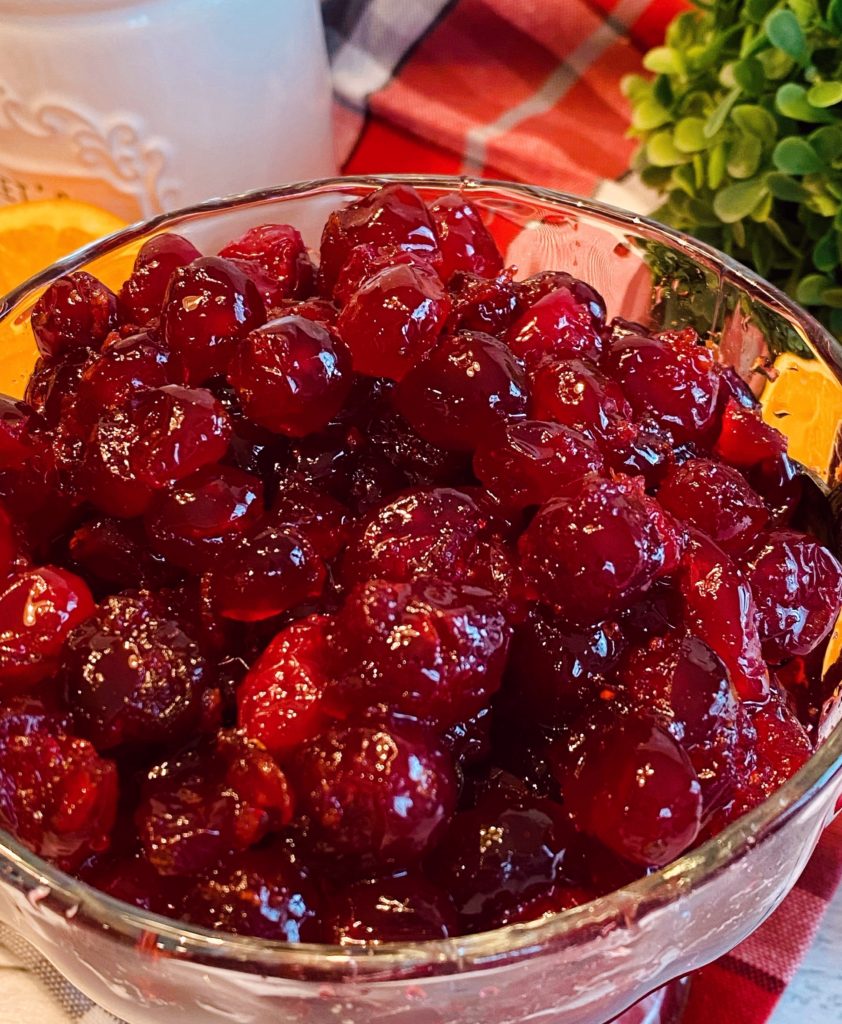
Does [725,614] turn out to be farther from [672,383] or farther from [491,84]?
[491,84]

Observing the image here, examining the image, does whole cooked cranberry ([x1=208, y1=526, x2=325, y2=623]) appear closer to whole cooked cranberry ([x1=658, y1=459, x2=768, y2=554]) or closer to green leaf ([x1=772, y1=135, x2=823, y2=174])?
whole cooked cranberry ([x1=658, y1=459, x2=768, y2=554])

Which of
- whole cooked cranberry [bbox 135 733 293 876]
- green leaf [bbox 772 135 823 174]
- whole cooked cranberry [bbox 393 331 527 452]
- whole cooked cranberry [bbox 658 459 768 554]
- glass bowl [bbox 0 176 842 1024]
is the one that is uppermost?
green leaf [bbox 772 135 823 174]

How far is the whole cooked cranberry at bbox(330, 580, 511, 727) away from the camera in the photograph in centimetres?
52

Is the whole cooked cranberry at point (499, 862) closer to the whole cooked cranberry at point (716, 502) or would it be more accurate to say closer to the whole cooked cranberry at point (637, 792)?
the whole cooked cranberry at point (637, 792)

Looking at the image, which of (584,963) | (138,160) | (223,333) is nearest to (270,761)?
(584,963)

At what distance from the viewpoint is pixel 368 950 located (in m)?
0.46

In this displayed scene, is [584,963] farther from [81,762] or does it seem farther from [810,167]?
[810,167]

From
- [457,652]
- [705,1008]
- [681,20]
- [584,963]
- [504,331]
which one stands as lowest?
[705,1008]

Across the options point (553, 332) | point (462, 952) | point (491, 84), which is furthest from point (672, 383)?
point (491, 84)

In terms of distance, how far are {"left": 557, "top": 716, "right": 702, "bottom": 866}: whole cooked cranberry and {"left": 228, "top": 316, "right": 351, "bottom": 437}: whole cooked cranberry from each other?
255mm

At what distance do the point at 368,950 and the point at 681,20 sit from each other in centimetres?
148

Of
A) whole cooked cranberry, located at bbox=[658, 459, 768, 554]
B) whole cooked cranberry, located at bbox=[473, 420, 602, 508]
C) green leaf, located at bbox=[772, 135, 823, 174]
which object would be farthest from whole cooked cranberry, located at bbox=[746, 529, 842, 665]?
green leaf, located at bbox=[772, 135, 823, 174]

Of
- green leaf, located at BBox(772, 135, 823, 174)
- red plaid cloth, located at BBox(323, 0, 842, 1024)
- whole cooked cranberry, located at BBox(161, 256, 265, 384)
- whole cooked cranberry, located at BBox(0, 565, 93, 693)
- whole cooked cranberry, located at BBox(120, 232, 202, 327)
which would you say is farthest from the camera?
red plaid cloth, located at BBox(323, 0, 842, 1024)

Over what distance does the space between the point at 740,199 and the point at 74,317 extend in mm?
922
